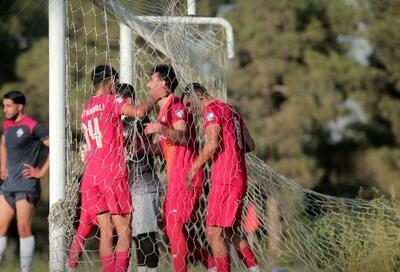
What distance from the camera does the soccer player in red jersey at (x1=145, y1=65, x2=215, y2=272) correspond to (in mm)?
7090

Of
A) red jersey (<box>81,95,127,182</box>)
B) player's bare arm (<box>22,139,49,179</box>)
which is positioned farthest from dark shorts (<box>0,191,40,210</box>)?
red jersey (<box>81,95,127,182</box>)

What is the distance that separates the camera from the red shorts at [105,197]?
689cm

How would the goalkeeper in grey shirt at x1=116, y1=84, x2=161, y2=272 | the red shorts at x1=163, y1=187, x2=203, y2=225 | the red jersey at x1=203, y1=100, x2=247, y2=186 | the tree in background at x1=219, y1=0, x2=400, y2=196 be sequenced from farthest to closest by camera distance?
the tree in background at x1=219, y1=0, x2=400, y2=196 < the goalkeeper in grey shirt at x1=116, y1=84, x2=161, y2=272 < the red shorts at x1=163, y1=187, x2=203, y2=225 < the red jersey at x1=203, y1=100, x2=247, y2=186

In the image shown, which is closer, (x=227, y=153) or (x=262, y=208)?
(x=227, y=153)

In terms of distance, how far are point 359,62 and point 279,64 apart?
4.00 ft

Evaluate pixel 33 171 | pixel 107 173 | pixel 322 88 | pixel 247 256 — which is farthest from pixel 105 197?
pixel 322 88

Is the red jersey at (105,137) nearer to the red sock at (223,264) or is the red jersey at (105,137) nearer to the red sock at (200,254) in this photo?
the red sock at (223,264)

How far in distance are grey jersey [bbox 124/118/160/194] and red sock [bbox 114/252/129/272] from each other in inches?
27.3

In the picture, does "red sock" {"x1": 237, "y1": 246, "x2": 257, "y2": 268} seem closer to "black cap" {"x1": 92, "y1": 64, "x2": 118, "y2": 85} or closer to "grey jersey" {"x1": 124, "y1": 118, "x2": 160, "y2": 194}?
"grey jersey" {"x1": 124, "y1": 118, "x2": 160, "y2": 194}

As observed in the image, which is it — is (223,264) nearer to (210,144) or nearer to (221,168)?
(221,168)

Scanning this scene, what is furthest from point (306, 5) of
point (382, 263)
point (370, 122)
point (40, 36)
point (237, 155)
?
point (237, 155)

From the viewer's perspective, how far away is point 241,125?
24.1ft

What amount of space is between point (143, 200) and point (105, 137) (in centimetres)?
75

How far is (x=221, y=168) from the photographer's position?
23.2 feet
